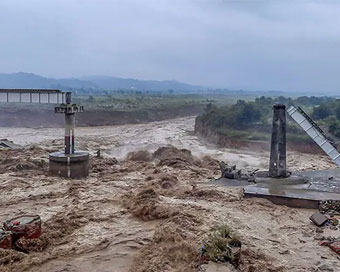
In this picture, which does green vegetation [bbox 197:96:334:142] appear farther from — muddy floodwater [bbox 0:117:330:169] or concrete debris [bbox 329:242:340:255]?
concrete debris [bbox 329:242:340:255]

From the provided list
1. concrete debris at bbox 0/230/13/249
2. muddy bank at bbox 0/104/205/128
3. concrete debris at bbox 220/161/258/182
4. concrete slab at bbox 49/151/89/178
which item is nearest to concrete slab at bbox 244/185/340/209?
concrete debris at bbox 220/161/258/182

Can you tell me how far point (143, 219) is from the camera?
19719 mm

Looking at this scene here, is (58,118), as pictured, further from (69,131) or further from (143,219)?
(143,219)

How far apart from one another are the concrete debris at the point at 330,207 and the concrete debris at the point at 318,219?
140 cm

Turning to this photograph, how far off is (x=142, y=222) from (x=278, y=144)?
1121cm

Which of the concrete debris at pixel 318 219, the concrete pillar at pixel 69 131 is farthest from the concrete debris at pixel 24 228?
the concrete pillar at pixel 69 131

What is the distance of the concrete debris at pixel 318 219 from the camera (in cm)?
1916

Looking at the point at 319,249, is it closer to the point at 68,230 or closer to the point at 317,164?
the point at 68,230

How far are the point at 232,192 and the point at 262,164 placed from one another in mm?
13226

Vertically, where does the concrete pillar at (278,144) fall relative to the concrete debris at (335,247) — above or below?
above

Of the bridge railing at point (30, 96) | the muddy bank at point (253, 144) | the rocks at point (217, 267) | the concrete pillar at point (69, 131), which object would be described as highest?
the bridge railing at point (30, 96)

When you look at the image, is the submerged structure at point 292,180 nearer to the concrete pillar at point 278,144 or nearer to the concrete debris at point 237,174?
the concrete pillar at point 278,144

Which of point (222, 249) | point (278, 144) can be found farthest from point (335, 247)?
point (278, 144)

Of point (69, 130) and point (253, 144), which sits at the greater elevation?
point (69, 130)
